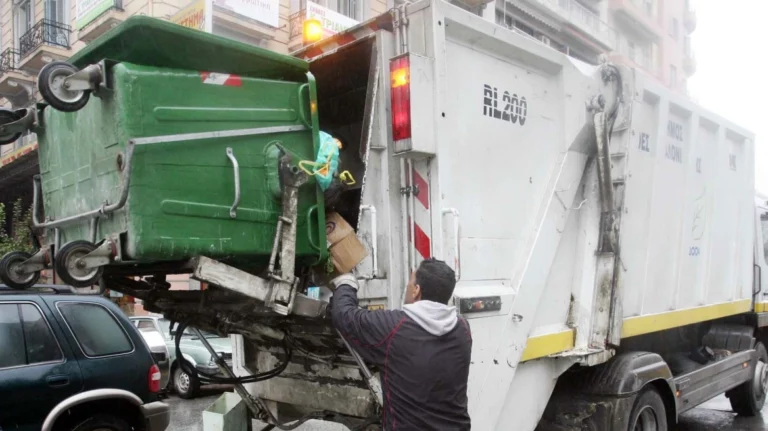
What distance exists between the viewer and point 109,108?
2.54m

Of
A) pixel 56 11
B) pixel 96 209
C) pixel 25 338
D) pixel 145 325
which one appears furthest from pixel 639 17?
pixel 96 209

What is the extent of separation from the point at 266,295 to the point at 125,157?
2.57 feet

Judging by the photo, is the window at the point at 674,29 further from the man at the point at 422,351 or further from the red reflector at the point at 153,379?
the man at the point at 422,351

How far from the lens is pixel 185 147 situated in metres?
2.58

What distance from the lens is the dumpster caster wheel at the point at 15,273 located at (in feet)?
9.57

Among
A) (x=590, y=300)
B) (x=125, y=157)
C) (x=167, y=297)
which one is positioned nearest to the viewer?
(x=125, y=157)

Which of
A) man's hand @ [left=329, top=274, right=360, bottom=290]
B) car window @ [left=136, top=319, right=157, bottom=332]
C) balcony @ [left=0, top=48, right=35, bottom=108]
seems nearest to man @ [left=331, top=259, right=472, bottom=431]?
man's hand @ [left=329, top=274, right=360, bottom=290]

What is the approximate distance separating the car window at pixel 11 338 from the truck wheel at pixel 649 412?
14.3 ft

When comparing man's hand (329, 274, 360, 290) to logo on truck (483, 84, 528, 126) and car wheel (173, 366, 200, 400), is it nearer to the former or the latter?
logo on truck (483, 84, 528, 126)

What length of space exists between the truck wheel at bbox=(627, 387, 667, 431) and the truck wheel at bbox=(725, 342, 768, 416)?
2763 millimetres

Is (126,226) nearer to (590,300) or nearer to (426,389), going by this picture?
(426,389)

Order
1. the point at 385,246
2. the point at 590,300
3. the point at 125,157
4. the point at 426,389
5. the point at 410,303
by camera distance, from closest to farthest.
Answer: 1. the point at 125,157
2. the point at 426,389
3. the point at 410,303
4. the point at 385,246
5. the point at 590,300

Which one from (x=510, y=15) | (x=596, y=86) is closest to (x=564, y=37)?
(x=510, y=15)

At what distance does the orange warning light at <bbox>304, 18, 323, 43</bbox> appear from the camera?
377 cm
